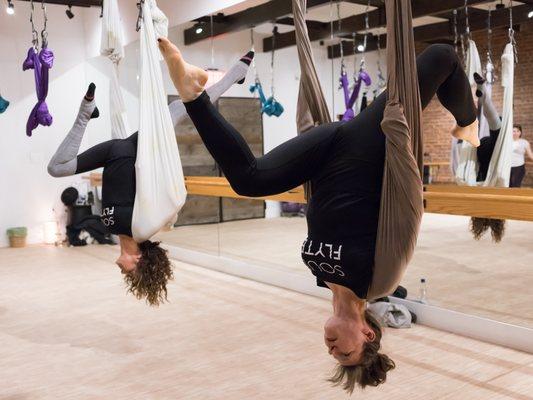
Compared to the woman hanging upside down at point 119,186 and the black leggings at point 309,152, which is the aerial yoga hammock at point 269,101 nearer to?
the woman hanging upside down at point 119,186

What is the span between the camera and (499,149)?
11.6 ft

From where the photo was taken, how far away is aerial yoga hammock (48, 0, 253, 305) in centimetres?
286

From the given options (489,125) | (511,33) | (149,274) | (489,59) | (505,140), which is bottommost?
(149,274)

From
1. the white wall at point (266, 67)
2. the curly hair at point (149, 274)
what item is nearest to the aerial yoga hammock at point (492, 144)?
the curly hair at point (149, 274)

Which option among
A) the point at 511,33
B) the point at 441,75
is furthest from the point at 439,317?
the point at 441,75

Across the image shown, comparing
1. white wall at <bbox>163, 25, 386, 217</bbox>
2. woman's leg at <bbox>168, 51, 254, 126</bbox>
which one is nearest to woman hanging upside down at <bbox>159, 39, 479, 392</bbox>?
woman's leg at <bbox>168, 51, 254, 126</bbox>

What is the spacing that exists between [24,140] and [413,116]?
7.13 m

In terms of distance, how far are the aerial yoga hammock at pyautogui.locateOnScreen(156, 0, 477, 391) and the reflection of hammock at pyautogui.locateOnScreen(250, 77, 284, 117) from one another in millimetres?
4301

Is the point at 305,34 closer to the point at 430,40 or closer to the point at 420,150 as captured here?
the point at 420,150

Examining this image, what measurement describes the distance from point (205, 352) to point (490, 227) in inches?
84.4

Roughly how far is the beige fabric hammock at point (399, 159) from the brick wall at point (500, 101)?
2.07 metres

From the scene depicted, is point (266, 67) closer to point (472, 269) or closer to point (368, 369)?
point (472, 269)

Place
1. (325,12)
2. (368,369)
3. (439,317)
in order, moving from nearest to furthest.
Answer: (368,369) < (439,317) < (325,12)

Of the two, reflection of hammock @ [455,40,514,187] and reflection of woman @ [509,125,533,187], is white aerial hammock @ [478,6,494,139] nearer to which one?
reflection of hammock @ [455,40,514,187]
